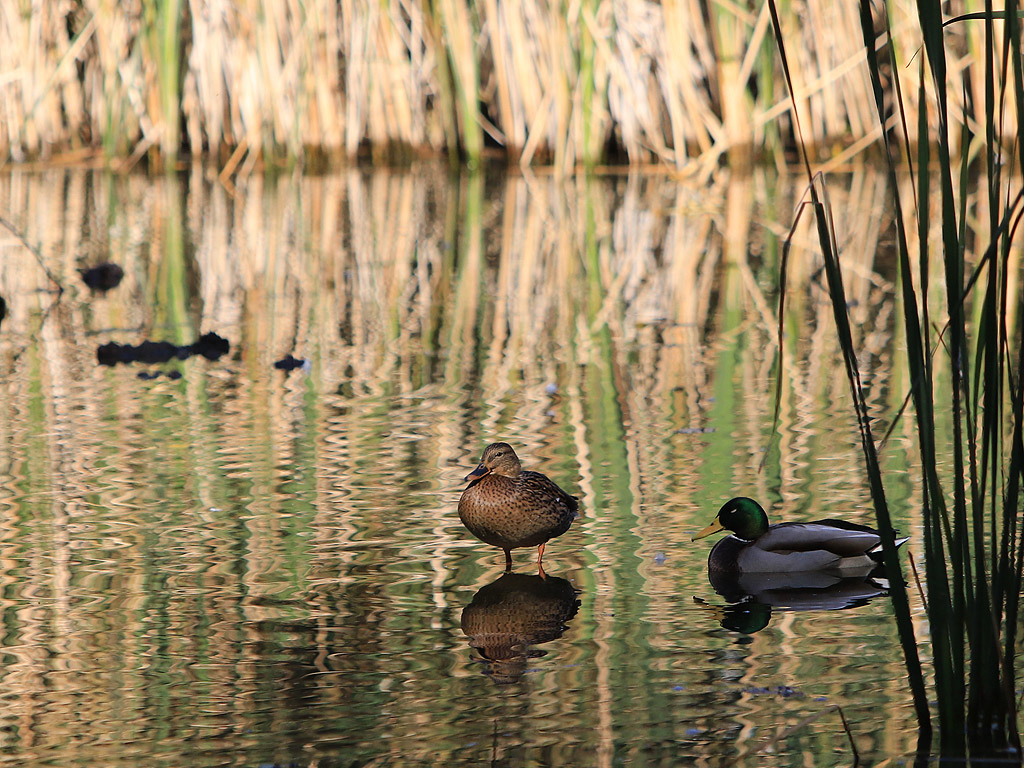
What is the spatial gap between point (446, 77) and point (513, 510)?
8.90m

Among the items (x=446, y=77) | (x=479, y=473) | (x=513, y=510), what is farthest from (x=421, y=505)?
(x=446, y=77)

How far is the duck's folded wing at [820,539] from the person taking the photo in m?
3.48

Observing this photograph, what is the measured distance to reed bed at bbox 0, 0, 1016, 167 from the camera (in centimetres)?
1102

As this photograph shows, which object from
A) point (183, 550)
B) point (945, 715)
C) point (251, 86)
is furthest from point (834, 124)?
point (945, 715)

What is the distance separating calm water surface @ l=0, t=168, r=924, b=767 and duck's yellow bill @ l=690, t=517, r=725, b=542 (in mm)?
48

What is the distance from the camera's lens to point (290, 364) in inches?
231

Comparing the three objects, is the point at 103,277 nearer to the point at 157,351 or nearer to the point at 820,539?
the point at 157,351

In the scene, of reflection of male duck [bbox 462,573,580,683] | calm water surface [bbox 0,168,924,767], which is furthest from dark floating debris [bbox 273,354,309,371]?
reflection of male duck [bbox 462,573,580,683]

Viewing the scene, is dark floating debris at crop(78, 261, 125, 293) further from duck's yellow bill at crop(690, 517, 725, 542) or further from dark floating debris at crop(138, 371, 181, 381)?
duck's yellow bill at crop(690, 517, 725, 542)

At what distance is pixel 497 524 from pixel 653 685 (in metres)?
0.79

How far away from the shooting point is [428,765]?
2539 millimetres

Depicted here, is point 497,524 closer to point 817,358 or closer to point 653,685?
point 653,685

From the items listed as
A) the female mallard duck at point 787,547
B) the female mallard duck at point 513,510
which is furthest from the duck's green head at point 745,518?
the female mallard duck at point 513,510

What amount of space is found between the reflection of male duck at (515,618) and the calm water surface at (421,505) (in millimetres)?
11
